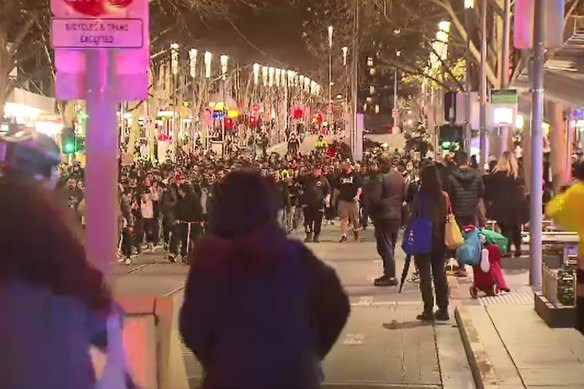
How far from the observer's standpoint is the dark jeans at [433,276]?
11.8m

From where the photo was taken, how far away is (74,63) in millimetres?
6391

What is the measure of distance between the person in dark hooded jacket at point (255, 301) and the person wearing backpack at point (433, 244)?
792 cm

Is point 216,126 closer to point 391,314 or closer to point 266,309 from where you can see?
point 391,314

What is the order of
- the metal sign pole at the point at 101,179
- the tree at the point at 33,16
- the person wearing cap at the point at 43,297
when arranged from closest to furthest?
the person wearing cap at the point at 43,297 < the metal sign pole at the point at 101,179 < the tree at the point at 33,16

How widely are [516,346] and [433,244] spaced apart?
2285mm

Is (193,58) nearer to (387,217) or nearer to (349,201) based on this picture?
(349,201)

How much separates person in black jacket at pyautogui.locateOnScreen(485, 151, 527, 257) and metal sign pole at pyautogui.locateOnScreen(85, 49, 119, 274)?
11.9 m

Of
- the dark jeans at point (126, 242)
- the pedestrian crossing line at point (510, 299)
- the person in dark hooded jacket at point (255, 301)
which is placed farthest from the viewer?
the dark jeans at point (126, 242)

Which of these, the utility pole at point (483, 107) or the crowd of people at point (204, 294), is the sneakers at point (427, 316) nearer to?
the crowd of people at point (204, 294)

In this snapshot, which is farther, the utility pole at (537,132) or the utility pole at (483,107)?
the utility pole at (483,107)

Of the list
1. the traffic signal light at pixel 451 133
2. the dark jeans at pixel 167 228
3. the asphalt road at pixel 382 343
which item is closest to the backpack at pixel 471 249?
the asphalt road at pixel 382 343

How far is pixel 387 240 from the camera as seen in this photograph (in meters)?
15.4

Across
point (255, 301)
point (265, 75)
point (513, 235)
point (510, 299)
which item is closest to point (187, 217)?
point (513, 235)

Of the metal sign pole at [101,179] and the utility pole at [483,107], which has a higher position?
the utility pole at [483,107]
